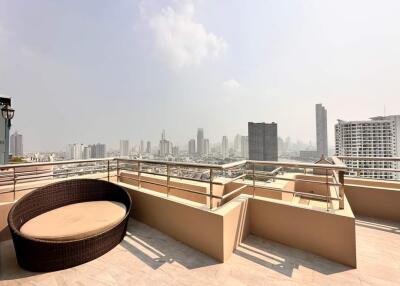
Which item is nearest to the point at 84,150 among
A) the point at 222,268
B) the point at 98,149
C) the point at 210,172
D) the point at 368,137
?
the point at 98,149

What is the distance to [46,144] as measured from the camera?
16734 mm

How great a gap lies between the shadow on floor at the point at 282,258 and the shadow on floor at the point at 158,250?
542mm

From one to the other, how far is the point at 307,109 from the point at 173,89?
7.56 metres

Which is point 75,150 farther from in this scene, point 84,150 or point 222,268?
point 222,268

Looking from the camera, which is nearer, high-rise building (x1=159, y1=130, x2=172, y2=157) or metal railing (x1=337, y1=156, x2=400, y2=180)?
metal railing (x1=337, y1=156, x2=400, y2=180)

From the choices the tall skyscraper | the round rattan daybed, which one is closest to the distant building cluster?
the tall skyscraper

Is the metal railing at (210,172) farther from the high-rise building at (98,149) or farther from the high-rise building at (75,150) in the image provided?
the high-rise building at (75,150)

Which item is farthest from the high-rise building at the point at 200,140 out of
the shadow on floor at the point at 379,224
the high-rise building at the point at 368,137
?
the shadow on floor at the point at 379,224

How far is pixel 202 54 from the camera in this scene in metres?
7.05

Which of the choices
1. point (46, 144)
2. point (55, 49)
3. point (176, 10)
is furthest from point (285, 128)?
point (46, 144)

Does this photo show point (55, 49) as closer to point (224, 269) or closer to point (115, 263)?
point (115, 263)

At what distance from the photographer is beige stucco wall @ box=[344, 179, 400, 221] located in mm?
3348

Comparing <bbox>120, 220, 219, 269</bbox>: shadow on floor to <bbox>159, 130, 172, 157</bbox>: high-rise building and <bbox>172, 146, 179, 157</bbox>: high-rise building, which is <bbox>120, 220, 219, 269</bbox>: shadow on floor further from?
<bbox>172, 146, 179, 157</bbox>: high-rise building

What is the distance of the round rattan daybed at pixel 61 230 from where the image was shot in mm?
2068
